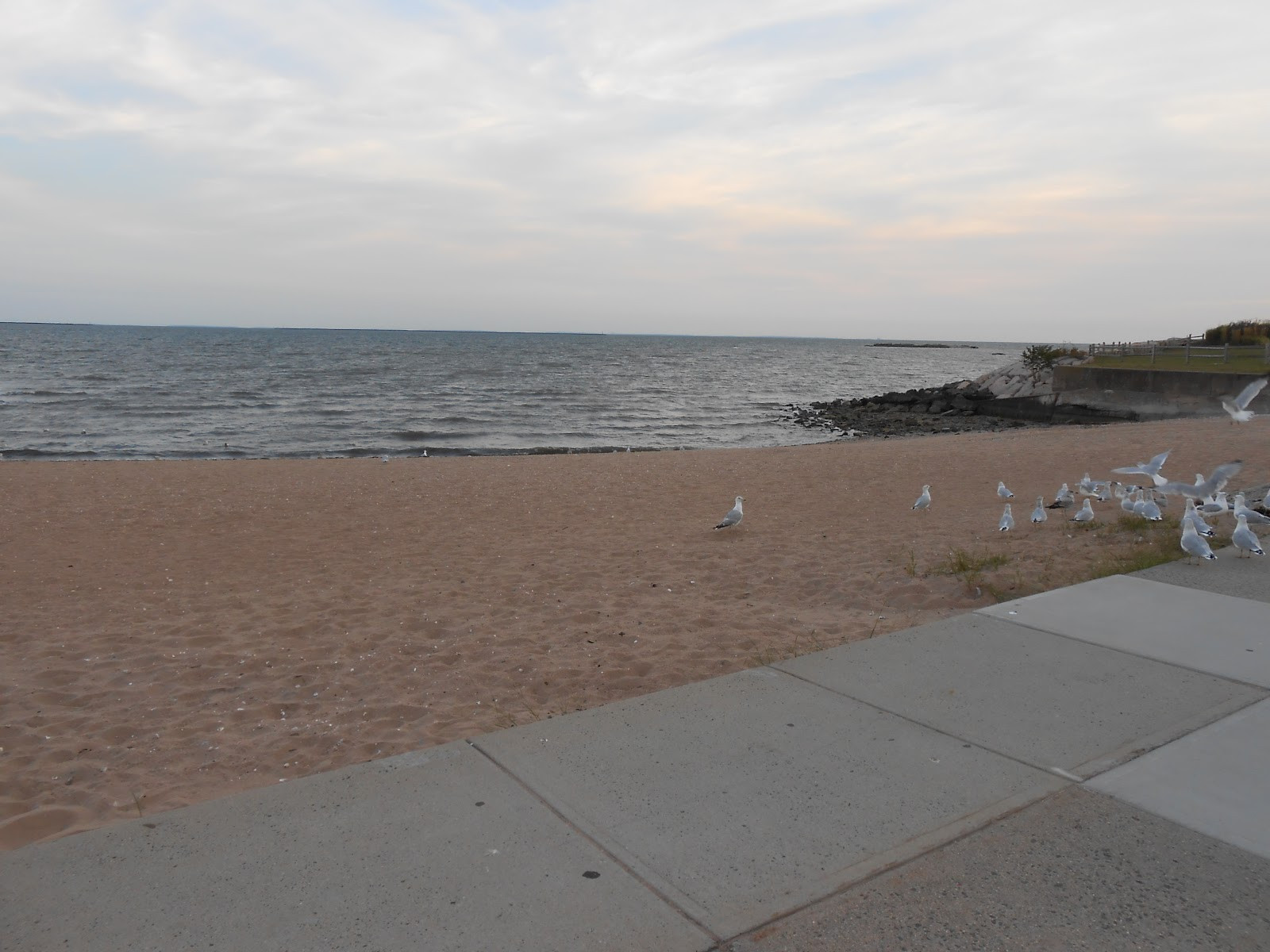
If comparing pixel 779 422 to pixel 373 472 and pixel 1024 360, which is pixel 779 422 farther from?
pixel 373 472

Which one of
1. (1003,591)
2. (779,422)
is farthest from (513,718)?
(779,422)

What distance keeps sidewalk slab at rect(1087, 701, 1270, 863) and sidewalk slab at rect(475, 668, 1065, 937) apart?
31cm

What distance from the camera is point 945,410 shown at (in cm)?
3772

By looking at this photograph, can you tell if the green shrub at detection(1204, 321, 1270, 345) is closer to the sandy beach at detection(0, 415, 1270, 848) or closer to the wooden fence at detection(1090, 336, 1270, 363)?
the wooden fence at detection(1090, 336, 1270, 363)

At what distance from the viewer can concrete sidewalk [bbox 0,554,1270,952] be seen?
8.48 ft

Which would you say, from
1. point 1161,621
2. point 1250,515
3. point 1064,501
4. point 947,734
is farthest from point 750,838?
point 1064,501

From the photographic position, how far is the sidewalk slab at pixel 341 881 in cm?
254

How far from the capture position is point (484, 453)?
24.6 metres

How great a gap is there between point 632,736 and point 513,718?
1.18m

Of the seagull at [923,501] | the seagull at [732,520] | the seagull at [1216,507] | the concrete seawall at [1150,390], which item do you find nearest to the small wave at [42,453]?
the seagull at [732,520]

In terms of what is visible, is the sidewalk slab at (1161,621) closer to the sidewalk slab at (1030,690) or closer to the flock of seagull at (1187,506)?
the sidewalk slab at (1030,690)

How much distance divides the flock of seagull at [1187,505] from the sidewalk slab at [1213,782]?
127 inches

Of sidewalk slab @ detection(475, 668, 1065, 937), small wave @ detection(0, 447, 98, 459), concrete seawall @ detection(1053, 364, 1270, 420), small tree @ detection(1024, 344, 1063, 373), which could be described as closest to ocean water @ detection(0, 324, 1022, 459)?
small wave @ detection(0, 447, 98, 459)

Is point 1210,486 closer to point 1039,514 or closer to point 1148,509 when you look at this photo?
point 1148,509
